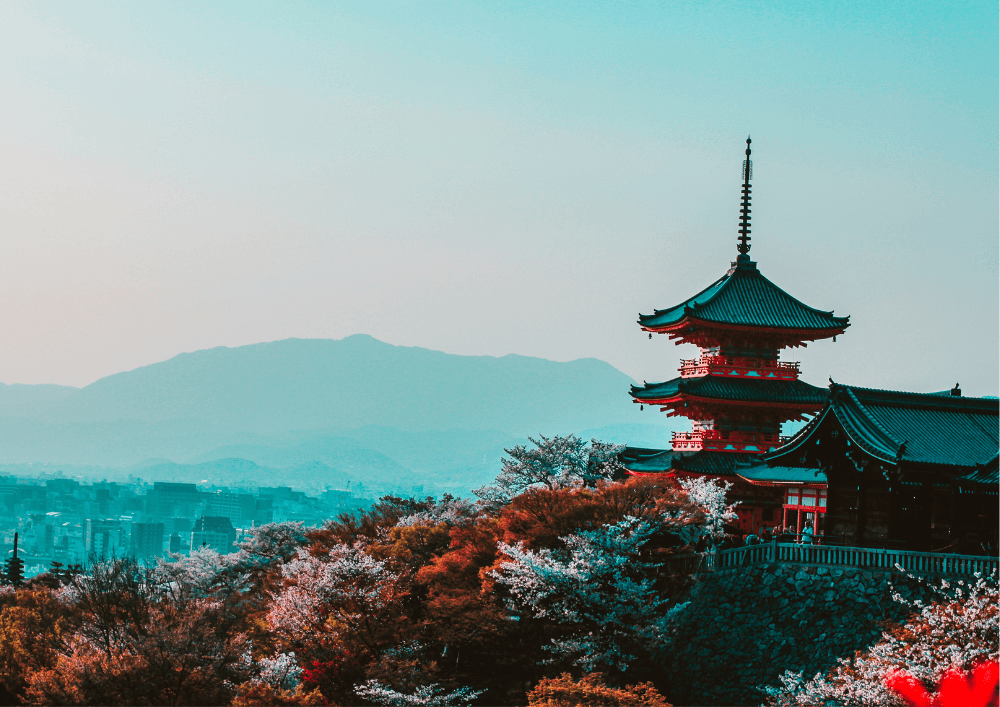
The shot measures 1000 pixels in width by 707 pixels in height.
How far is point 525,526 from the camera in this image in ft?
124

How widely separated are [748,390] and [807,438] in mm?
13624

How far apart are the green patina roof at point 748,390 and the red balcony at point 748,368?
29 centimetres

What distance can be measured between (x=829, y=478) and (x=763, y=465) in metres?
8.64

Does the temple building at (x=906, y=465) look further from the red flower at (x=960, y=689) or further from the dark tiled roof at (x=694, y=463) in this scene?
the dark tiled roof at (x=694, y=463)

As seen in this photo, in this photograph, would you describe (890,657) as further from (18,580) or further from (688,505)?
(18,580)

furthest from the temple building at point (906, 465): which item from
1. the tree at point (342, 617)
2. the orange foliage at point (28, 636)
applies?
the orange foliage at point (28, 636)

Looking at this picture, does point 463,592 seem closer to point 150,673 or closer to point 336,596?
point 336,596

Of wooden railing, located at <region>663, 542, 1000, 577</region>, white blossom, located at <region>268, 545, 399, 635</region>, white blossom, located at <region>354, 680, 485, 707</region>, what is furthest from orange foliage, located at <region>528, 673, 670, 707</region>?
white blossom, located at <region>268, 545, 399, 635</region>

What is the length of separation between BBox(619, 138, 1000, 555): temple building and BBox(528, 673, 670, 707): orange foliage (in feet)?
29.1

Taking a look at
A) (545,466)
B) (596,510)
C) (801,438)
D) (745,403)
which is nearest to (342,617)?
(596,510)

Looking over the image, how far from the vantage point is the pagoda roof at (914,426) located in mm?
32094

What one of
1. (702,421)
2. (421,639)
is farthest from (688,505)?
(702,421)

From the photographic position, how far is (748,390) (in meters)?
48.5

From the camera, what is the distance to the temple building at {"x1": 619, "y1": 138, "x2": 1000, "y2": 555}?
32.0 meters
